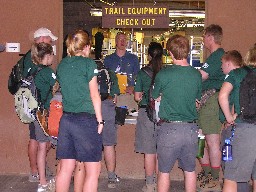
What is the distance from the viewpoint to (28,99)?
6777 millimetres

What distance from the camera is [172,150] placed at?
5.74 meters

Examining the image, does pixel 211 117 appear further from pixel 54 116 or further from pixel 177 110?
pixel 54 116

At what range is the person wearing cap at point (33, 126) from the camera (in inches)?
279

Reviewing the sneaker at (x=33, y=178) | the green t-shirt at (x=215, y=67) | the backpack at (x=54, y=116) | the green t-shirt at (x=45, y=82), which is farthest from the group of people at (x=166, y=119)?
the sneaker at (x=33, y=178)

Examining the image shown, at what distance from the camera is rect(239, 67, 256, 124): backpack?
5.56 metres

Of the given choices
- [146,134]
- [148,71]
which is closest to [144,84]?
[148,71]

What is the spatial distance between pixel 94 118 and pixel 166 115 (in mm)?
736

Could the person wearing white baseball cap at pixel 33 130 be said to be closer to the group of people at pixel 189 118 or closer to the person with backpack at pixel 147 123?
the person with backpack at pixel 147 123

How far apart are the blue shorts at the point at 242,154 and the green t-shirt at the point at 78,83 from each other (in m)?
1.48

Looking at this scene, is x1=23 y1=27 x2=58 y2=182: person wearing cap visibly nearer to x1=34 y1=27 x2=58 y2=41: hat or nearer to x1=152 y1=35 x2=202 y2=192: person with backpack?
x1=34 y1=27 x2=58 y2=41: hat

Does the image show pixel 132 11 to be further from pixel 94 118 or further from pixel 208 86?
pixel 94 118

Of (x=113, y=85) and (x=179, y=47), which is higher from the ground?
(x=179, y=47)

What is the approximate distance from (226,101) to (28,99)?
2419mm

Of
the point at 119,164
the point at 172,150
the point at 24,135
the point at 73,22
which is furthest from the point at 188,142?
the point at 73,22
